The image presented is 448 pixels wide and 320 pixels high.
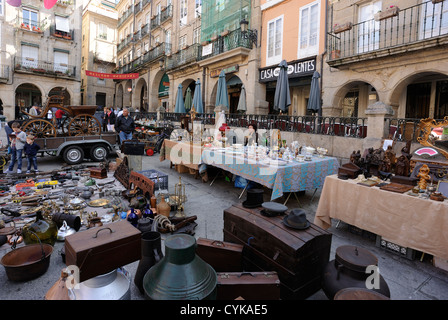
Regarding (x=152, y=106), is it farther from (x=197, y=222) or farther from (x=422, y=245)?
(x=422, y=245)

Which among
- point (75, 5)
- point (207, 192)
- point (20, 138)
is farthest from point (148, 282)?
point (75, 5)

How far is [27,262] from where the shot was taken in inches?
115

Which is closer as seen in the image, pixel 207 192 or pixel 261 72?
pixel 207 192

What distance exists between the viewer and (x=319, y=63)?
1177 cm

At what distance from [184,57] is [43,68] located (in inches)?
616

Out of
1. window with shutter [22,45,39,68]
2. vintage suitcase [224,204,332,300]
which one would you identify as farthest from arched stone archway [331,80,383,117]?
window with shutter [22,45,39,68]

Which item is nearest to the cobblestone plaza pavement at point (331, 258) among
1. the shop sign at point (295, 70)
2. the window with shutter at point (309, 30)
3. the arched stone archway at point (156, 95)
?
the shop sign at point (295, 70)

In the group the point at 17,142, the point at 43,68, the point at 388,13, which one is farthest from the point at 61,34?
the point at 388,13

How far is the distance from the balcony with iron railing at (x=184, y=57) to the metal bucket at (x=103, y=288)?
1716 cm

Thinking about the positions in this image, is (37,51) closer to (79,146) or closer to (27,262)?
(79,146)

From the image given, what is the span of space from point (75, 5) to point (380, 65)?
98.0 ft

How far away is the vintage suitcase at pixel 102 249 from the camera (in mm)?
2170

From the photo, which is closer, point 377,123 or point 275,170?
point 275,170

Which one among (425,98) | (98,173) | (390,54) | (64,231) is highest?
(390,54)
